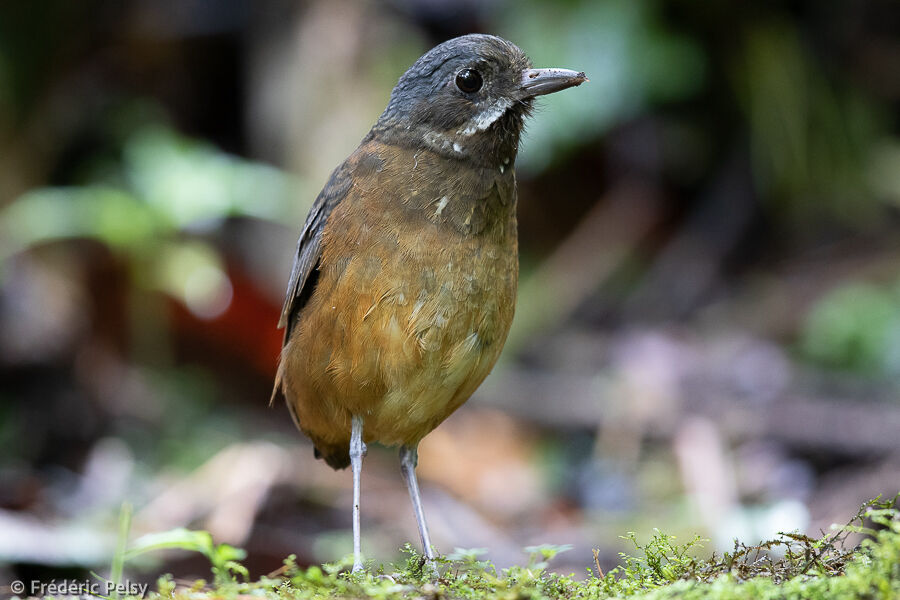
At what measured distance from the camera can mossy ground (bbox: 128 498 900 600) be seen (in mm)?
2148

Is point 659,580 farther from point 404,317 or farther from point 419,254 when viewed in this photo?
point 419,254

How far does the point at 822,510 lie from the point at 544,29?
15.5 feet

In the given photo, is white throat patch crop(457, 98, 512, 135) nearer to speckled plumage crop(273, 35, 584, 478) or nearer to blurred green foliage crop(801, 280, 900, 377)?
speckled plumage crop(273, 35, 584, 478)

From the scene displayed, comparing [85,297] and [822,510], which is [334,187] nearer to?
[822,510]

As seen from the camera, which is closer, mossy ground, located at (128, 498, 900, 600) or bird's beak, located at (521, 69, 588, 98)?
mossy ground, located at (128, 498, 900, 600)

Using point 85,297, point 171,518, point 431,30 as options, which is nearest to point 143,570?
point 171,518

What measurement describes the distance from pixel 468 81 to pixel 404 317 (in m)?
0.99

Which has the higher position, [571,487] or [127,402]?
[127,402]

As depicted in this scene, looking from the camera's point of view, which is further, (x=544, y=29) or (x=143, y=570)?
(x=544, y=29)

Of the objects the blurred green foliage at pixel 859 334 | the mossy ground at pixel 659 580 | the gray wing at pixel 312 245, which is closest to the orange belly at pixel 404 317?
the gray wing at pixel 312 245

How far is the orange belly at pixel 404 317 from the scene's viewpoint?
3383 millimetres

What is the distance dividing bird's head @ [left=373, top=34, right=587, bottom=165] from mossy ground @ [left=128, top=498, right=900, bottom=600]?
5.38 ft

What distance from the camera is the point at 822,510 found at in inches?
204

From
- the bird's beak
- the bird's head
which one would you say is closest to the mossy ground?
the bird's head
